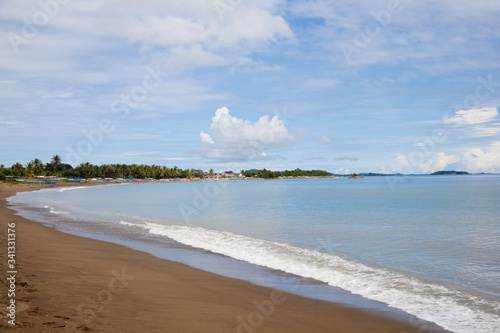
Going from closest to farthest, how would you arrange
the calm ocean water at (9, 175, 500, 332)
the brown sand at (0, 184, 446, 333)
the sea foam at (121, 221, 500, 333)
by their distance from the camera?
the brown sand at (0, 184, 446, 333) → the sea foam at (121, 221, 500, 333) → the calm ocean water at (9, 175, 500, 332)

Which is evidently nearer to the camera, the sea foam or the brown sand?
the brown sand

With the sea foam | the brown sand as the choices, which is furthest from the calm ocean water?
the brown sand

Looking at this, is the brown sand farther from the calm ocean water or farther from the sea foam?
the calm ocean water

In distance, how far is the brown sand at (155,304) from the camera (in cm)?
654

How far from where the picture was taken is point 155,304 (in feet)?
26.1

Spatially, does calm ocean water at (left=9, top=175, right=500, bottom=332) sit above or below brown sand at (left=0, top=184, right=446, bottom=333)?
below

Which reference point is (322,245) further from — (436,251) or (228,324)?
(228,324)

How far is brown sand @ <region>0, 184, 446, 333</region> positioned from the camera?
6539mm

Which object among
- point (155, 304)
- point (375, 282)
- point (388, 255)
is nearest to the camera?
point (155, 304)

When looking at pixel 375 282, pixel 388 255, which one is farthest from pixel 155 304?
pixel 388 255

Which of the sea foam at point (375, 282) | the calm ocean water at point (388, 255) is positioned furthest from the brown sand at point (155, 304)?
the calm ocean water at point (388, 255)

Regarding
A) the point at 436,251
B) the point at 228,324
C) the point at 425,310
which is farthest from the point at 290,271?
the point at 436,251

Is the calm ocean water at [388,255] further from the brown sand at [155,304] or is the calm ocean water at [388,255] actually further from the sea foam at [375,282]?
the brown sand at [155,304]

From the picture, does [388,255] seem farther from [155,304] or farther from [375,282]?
[155,304]
